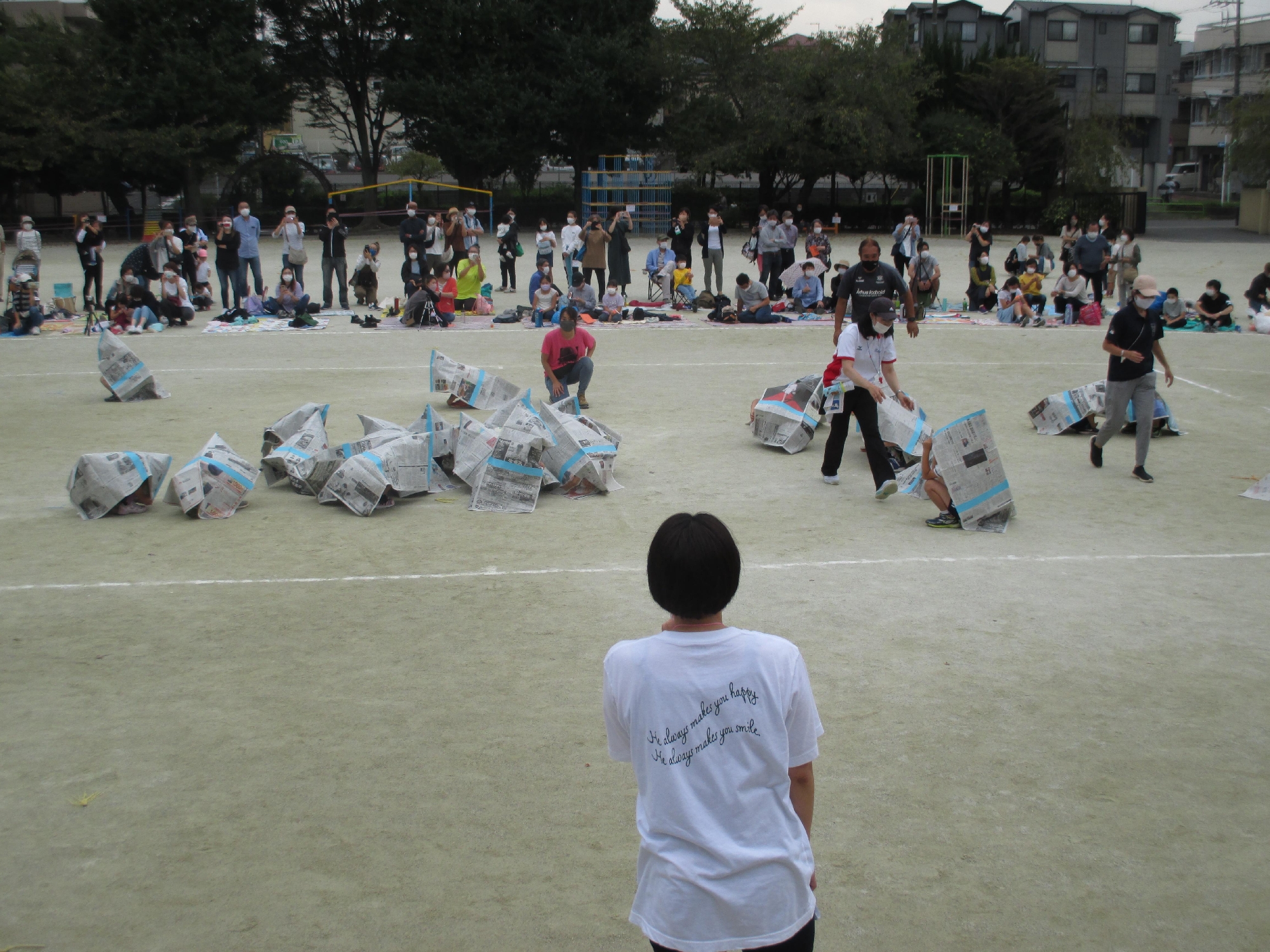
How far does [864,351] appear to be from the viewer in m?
9.16

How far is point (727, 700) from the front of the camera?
2430 mm

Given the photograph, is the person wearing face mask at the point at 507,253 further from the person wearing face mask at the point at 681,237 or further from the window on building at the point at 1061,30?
the window on building at the point at 1061,30

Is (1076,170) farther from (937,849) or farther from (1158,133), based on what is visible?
(937,849)

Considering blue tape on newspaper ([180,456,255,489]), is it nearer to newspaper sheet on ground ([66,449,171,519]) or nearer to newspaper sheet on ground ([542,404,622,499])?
newspaper sheet on ground ([66,449,171,519])

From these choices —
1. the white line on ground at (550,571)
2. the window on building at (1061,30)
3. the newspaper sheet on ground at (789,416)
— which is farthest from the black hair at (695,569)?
the window on building at (1061,30)

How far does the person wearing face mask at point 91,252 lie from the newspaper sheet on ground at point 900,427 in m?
15.6

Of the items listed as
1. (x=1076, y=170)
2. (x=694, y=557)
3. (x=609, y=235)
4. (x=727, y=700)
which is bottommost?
(x=727, y=700)

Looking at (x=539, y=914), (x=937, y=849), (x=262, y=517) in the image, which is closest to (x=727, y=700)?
(x=539, y=914)

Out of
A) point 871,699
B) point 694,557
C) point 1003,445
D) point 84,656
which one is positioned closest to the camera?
point 694,557

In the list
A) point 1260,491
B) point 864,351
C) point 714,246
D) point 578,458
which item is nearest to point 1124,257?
point 714,246

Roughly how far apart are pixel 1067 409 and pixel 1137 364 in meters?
1.86

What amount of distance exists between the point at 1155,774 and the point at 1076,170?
4441 cm

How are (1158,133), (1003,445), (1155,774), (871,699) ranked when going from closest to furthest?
(1155,774) → (871,699) → (1003,445) → (1158,133)

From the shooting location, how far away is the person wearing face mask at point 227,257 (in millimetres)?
19875
